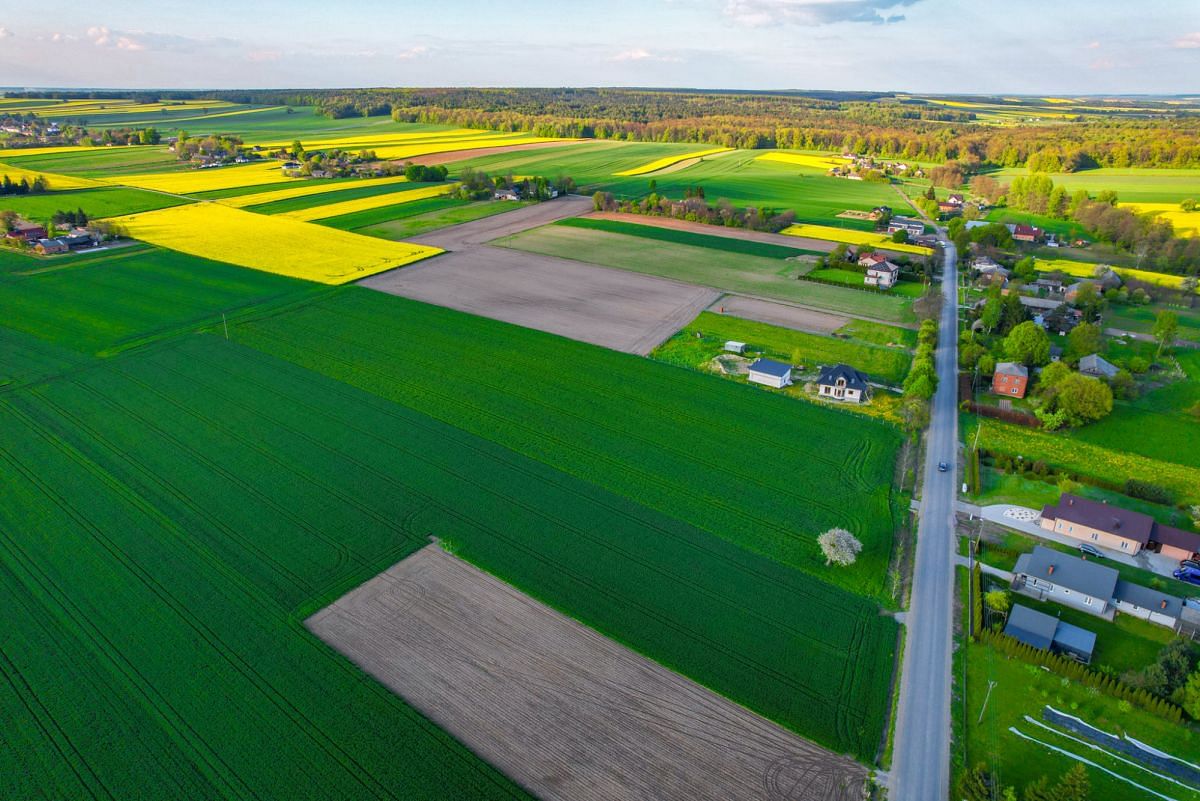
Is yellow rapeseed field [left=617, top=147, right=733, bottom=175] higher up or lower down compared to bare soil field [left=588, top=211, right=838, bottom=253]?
higher up

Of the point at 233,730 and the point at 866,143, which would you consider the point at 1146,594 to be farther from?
the point at 866,143

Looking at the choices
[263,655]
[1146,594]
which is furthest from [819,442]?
[263,655]

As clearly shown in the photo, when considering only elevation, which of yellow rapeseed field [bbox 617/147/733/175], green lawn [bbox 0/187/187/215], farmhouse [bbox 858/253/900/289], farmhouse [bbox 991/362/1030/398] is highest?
yellow rapeseed field [bbox 617/147/733/175]

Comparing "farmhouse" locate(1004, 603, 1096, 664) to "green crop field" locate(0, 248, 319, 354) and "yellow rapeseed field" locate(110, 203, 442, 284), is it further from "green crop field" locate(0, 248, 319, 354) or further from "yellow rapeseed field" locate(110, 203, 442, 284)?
"yellow rapeseed field" locate(110, 203, 442, 284)

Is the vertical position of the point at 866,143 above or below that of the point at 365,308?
above

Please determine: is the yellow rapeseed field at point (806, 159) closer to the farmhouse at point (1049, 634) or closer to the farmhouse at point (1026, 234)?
the farmhouse at point (1026, 234)

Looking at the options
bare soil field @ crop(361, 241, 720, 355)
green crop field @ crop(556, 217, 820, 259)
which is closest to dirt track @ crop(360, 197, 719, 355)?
bare soil field @ crop(361, 241, 720, 355)
